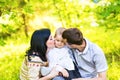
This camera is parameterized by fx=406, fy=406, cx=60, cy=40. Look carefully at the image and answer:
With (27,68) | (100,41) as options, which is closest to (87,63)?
(27,68)

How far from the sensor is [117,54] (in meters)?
9.17

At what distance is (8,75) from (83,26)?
3.66m

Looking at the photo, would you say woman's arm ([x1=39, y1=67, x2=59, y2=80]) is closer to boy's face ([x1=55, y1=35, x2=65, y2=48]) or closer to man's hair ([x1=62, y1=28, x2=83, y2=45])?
boy's face ([x1=55, y1=35, x2=65, y2=48])

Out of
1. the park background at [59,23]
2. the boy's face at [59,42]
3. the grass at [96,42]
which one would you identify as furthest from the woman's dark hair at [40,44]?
the grass at [96,42]

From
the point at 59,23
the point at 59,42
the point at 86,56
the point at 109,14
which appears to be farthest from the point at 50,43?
the point at 59,23

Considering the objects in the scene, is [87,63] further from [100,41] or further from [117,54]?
[100,41]

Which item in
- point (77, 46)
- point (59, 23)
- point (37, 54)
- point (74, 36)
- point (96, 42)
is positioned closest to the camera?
point (74, 36)

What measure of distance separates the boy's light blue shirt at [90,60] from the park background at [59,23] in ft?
7.61

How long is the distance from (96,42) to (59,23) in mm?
2995

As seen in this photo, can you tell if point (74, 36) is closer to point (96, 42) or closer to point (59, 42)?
point (59, 42)

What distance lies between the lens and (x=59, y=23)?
13250 mm

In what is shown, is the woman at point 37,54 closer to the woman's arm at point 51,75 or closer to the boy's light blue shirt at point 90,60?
the woman's arm at point 51,75

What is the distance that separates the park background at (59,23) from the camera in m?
7.88

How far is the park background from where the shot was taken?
788 centimetres
